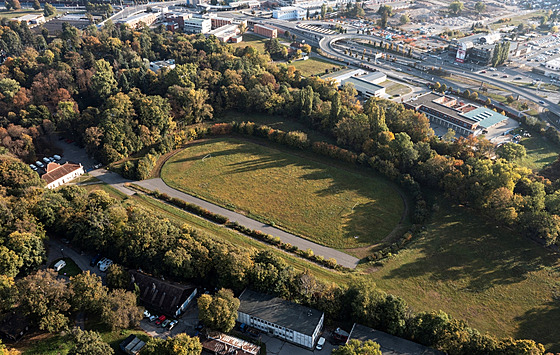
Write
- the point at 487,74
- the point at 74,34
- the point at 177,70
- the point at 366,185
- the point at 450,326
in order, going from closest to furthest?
1. the point at 450,326
2. the point at 366,185
3. the point at 177,70
4. the point at 74,34
5. the point at 487,74

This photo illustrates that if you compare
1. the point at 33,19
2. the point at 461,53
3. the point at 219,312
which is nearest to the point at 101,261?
the point at 219,312

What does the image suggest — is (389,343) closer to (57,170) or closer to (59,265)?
(59,265)

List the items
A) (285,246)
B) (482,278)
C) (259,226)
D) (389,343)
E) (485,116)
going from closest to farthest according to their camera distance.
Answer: (389,343) → (482,278) → (285,246) → (259,226) → (485,116)

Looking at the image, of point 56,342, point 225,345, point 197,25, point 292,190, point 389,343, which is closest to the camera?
point 389,343

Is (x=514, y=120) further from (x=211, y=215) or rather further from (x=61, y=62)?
(x=61, y=62)

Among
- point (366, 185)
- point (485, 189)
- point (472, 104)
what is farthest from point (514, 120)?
point (366, 185)

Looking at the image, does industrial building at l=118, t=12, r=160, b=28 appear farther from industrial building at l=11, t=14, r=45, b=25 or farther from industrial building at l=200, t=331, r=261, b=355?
industrial building at l=200, t=331, r=261, b=355
